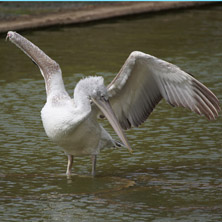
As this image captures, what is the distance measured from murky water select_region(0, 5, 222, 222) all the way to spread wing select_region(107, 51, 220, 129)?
0.74 metres

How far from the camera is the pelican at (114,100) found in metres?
7.54

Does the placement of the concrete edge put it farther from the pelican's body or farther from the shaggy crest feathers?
the shaggy crest feathers

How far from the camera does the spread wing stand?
7.63 metres

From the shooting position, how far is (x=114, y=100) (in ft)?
26.8

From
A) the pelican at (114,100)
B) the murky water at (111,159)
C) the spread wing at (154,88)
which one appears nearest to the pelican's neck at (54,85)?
the pelican at (114,100)

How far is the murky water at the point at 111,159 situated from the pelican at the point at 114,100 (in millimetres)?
440

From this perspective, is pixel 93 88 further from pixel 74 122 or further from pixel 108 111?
pixel 74 122

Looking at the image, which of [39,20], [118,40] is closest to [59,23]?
[39,20]

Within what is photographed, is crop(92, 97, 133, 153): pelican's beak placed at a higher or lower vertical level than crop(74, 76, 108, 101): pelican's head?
lower

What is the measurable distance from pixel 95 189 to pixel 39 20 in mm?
9086

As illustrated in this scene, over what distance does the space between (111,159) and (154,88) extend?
113 centimetres

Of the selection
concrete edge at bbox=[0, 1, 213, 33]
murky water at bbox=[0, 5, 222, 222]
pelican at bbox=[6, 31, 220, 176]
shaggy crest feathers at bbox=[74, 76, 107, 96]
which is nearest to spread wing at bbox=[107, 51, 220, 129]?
pelican at bbox=[6, 31, 220, 176]

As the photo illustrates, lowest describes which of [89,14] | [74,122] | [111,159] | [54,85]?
[111,159]

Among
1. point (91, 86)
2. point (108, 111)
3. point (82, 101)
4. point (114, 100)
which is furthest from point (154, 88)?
point (82, 101)
